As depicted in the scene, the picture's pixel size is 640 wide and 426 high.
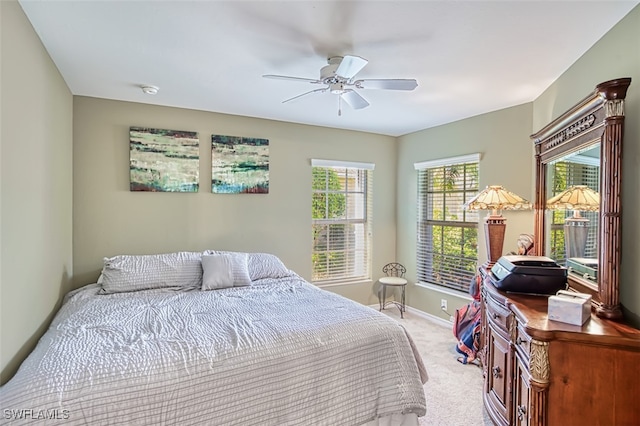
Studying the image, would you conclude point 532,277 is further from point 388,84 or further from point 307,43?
point 307,43

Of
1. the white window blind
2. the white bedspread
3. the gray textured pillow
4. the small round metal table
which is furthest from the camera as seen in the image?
the small round metal table

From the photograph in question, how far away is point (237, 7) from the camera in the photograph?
1756 millimetres

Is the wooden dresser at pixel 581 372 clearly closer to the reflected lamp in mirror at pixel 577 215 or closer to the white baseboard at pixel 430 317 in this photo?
the reflected lamp in mirror at pixel 577 215

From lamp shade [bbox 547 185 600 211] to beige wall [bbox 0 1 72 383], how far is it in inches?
120

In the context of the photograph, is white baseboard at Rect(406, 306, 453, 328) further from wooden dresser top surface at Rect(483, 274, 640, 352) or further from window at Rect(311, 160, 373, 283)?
wooden dresser top surface at Rect(483, 274, 640, 352)

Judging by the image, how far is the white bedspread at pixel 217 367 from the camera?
1380mm

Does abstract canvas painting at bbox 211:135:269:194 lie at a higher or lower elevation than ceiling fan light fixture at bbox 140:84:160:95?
lower

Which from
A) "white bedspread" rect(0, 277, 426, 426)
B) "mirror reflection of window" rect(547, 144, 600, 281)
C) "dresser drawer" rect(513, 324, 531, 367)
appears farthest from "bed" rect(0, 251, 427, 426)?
"mirror reflection of window" rect(547, 144, 600, 281)

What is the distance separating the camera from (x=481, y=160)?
3.75m

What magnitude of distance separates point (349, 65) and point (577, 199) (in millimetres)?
1678

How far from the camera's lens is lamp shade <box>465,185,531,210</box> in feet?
9.45

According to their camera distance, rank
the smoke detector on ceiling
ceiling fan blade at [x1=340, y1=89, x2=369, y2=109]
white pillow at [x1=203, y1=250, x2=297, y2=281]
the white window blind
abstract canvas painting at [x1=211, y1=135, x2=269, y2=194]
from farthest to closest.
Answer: abstract canvas painting at [x1=211, y1=135, x2=269, y2=194] → white pillow at [x1=203, y1=250, x2=297, y2=281] → the smoke detector on ceiling → ceiling fan blade at [x1=340, y1=89, x2=369, y2=109] → the white window blind

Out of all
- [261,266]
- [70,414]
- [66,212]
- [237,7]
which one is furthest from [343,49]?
[66,212]

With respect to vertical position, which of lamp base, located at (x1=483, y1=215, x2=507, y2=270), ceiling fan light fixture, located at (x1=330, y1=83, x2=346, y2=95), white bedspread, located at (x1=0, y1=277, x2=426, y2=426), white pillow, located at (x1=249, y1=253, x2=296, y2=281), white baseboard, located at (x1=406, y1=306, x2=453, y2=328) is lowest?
white baseboard, located at (x1=406, y1=306, x2=453, y2=328)
